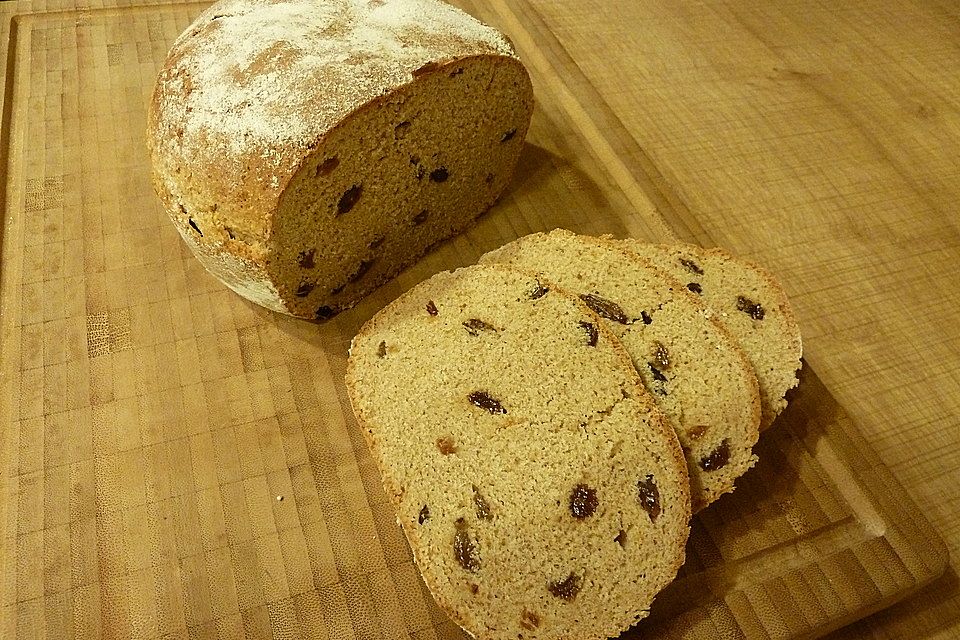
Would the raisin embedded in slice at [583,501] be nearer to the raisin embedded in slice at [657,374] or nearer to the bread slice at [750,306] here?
the raisin embedded in slice at [657,374]

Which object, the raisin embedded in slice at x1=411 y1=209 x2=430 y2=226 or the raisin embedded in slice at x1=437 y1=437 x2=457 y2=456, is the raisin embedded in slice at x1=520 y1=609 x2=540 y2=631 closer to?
the raisin embedded in slice at x1=437 y1=437 x2=457 y2=456

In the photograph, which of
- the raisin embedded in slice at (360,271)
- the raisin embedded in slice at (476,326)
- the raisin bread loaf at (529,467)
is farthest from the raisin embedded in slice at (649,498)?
the raisin embedded in slice at (360,271)

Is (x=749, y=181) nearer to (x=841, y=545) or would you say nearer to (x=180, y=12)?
(x=841, y=545)

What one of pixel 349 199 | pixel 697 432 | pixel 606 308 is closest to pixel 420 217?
pixel 349 199

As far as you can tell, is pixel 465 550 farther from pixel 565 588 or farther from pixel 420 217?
pixel 420 217

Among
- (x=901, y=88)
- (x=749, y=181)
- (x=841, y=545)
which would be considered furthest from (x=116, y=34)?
(x=901, y=88)

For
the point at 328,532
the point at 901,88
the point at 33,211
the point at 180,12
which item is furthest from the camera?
the point at 901,88
